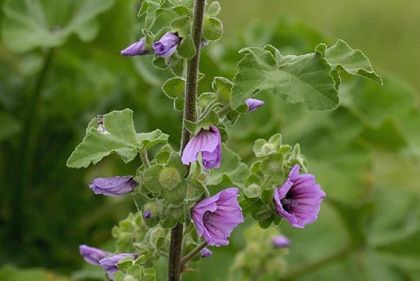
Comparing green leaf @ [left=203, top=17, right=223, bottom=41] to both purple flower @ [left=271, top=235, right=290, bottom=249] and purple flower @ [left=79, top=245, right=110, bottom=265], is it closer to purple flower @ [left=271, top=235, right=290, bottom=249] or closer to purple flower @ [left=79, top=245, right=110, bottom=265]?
purple flower @ [left=79, top=245, right=110, bottom=265]

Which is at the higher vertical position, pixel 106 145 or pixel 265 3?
pixel 106 145

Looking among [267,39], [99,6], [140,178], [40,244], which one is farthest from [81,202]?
[140,178]

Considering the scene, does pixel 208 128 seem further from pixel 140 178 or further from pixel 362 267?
pixel 362 267

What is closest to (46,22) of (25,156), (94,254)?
(25,156)

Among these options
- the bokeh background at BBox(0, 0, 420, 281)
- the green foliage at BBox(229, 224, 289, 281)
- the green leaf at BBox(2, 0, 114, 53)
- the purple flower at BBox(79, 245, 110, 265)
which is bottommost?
the bokeh background at BBox(0, 0, 420, 281)

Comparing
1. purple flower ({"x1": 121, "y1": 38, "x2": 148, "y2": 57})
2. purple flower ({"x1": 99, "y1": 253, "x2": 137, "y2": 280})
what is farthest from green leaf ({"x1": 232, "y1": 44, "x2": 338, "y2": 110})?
purple flower ({"x1": 99, "y1": 253, "x2": 137, "y2": 280})

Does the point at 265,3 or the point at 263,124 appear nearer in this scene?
the point at 263,124
